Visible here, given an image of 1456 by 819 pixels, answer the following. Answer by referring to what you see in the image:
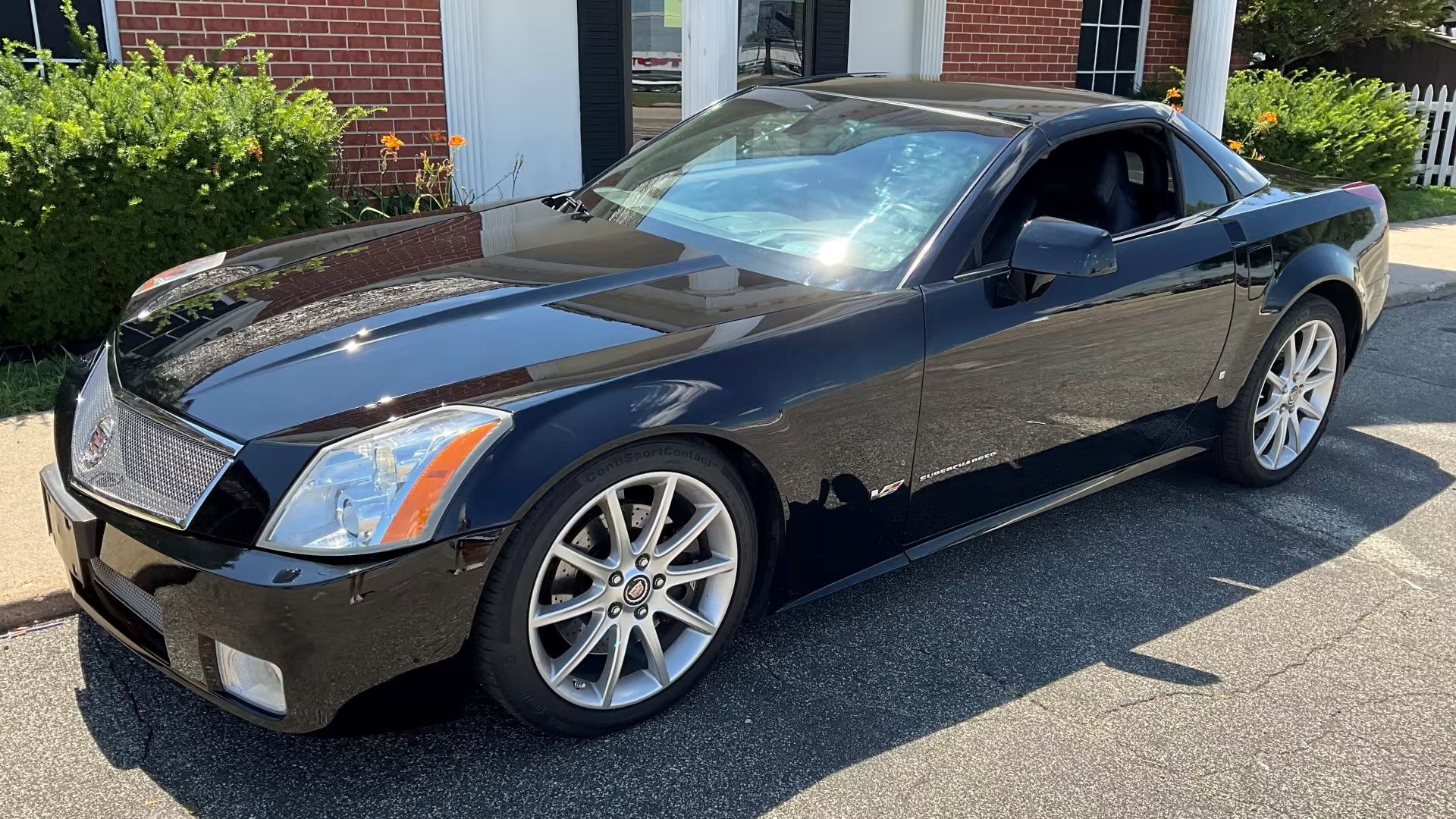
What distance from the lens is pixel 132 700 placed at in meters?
2.91

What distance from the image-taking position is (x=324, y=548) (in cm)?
231

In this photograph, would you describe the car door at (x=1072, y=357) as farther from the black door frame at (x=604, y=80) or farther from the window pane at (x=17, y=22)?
the window pane at (x=17, y=22)

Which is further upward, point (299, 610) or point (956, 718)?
point (299, 610)

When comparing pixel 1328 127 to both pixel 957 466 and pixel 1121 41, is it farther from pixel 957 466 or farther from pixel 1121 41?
pixel 957 466

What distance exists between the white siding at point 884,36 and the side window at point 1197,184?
6192mm

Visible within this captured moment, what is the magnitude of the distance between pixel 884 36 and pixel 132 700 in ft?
28.9

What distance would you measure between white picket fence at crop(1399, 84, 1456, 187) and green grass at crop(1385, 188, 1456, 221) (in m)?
0.36

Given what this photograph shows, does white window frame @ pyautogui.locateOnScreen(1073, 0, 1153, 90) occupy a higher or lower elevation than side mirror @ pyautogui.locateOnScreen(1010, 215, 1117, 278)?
higher

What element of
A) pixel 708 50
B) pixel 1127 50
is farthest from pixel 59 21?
pixel 1127 50

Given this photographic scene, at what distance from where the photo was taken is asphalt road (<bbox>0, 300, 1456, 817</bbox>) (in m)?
2.62

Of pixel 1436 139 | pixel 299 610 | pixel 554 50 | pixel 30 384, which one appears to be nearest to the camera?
pixel 299 610

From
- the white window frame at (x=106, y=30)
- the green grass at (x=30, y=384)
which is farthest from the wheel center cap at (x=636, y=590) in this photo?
the white window frame at (x=106, y=30)

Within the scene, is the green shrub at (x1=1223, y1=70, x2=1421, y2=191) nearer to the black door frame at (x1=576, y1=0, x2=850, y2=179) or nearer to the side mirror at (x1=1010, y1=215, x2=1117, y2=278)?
the black door frame at (x1=576, y1=0, x2=850, y2=179)

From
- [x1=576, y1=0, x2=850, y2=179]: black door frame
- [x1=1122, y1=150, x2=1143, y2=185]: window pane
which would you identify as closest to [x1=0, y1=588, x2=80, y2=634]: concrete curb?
[x1=1122, y1=150, x2=1143, y2=185]: window pane
